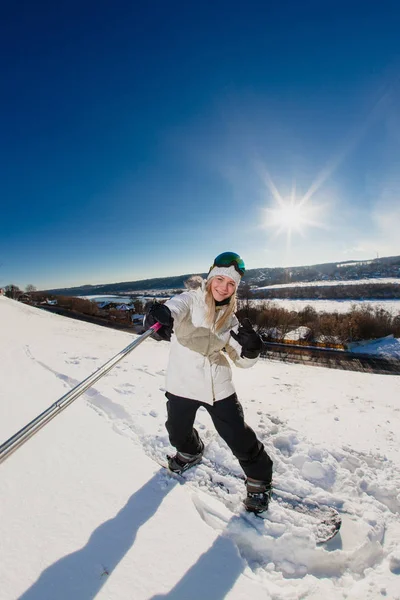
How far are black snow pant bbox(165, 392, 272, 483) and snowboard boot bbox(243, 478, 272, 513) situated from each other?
0.05 m

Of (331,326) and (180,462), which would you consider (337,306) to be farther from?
(180,462)

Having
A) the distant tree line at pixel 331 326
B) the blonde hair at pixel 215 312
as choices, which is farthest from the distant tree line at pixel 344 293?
the blonde hair at pixel 215 312

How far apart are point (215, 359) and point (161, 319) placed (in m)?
0.60

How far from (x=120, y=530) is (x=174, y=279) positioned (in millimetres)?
170216

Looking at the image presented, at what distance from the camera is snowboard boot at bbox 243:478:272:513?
2283 mm

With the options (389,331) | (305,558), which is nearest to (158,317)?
(305,558)

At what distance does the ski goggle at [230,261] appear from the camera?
246 cm

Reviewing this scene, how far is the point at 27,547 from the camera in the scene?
1.66 metres

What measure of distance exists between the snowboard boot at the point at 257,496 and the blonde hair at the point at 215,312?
1.41 metres

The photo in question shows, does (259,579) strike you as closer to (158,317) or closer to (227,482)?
(227,482)

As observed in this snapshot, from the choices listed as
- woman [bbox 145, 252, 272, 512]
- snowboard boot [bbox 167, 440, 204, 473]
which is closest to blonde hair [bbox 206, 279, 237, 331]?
woman [bbox 145, 252, 272, 512]

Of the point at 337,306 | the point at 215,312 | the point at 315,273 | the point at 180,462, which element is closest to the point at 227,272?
the point at 215,312

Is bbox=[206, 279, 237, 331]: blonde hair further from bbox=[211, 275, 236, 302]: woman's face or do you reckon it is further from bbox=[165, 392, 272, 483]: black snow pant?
bbox=[165, 392, 272, 483]: black snow pant

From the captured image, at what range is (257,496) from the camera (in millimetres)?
2342
